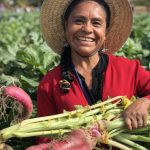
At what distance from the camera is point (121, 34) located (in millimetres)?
3410

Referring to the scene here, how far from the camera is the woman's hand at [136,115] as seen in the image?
8.56 ft

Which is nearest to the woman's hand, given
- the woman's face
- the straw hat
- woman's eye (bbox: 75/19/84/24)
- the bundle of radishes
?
the bundle of radishes

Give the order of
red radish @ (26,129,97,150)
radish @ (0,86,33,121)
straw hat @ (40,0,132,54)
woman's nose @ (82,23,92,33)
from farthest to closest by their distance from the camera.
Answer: straw hat @ (40,0,132,54)
woman's nose @ (82,23,92,33)
radish @ (0,86,33,121)
red radish @ (26,129,97,150)

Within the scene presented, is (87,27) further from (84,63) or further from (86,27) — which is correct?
(84,63)

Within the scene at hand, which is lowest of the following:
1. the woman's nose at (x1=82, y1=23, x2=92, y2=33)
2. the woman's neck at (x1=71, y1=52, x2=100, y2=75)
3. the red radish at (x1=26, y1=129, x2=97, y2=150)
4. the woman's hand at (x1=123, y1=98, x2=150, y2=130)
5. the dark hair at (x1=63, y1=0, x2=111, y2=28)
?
the red radish at (x1=26, y1=129, x2=97, y2=150)

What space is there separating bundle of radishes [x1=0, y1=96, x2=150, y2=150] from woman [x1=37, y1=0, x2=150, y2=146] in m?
0.21

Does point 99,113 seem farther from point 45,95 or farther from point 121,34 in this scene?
point 121,34

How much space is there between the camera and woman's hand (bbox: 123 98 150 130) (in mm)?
2609

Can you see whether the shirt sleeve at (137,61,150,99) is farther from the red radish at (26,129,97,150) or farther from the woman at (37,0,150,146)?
the red radish at (26,129,97,150)

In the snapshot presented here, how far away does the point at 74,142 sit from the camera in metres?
2.44

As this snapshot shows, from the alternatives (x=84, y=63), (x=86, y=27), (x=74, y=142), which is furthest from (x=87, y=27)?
(x=74, y=142)

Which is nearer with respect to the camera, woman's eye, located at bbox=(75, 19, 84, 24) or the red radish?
the red radish

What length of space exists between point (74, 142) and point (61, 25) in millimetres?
1114

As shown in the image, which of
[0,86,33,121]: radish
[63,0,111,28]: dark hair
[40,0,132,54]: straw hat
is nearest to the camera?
[0,86,33,121]: radish
